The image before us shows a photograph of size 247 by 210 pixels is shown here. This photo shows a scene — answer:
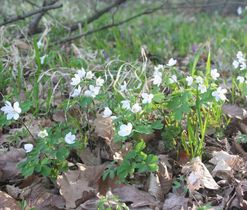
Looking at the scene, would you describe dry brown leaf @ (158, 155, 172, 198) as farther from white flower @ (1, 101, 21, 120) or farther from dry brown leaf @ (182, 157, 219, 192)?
white flower @ (1, 101, 21, 120)

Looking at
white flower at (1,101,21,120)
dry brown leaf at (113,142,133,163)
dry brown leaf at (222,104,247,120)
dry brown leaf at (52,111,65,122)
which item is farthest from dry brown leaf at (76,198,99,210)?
dry brown leaf at (222,104,247,120)

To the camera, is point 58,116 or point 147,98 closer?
point 147,98

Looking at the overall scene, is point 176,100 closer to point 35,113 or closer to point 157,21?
point 35,113

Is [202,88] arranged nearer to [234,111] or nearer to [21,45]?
[234,111]

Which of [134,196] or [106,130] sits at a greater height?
[106,130]

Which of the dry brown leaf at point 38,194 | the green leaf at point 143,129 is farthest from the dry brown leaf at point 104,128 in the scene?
the dry brown leaf at point 38,194

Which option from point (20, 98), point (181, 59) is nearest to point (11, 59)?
point (20, 98)

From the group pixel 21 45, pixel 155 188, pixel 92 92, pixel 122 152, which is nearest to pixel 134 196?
pixel 155 188

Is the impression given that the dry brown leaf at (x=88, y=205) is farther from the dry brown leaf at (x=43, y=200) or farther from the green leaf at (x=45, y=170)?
the green leaf at (x=45, y=170)
